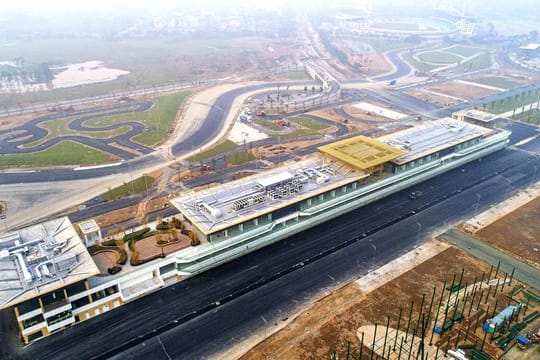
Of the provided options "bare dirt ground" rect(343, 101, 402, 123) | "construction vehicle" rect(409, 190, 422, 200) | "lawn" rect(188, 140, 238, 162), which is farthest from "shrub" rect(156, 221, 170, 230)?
"bare dirt ground" rect(343, 101, 402, 123)

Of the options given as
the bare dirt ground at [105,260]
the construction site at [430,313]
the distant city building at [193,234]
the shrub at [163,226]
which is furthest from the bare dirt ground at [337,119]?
the bare dirt ground at [105,260]

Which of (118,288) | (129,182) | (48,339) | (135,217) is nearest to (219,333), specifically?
(118,288)

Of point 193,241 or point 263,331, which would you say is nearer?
point 263,331

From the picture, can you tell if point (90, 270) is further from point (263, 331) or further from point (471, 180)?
point (471, 180)

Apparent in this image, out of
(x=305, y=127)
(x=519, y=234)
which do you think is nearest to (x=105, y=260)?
(x=519, y=234)

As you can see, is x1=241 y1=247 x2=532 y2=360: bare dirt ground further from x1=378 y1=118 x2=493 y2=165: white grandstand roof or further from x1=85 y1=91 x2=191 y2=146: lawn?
x1=85 y1=91 x2=191 y2=146: lawn

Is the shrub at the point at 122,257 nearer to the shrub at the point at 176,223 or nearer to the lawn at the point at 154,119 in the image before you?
the shrub at the point at 176,223

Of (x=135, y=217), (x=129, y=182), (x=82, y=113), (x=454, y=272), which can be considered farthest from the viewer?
(x=82, y=113)
